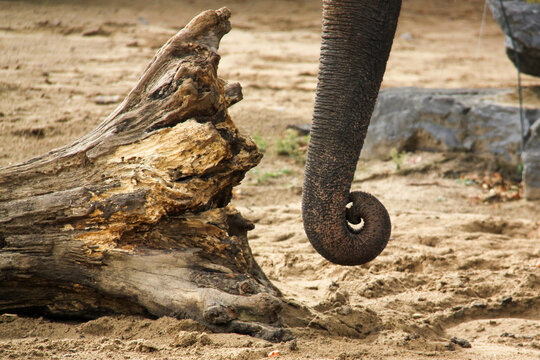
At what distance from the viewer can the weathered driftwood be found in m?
2.77

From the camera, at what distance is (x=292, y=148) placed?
6523mm

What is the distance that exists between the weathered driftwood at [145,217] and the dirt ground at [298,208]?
0.14m

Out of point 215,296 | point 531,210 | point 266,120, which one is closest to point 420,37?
point 266,120

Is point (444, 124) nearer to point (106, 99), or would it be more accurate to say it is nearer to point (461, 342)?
point (461, 342)

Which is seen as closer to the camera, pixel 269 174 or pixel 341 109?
pixel 341 109

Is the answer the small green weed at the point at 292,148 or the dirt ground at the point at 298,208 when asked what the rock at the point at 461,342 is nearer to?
the dirt ground at the point at 298,208

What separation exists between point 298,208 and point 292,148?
4.62 feet

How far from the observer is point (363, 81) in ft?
8.91

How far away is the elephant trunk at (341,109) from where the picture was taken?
2688mm

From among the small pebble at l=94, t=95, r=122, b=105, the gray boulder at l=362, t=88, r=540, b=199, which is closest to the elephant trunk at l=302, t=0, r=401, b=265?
the gray boulder at l=362, t=88, r=540, b=199

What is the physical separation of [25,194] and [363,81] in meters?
1.73

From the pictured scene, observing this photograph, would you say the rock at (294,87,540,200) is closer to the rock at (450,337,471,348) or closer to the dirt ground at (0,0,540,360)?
the dirt ground at (0,0,540,360)

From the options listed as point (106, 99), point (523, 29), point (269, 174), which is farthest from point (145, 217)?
point (523, 29)

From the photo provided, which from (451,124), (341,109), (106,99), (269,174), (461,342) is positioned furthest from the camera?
(106,99)
